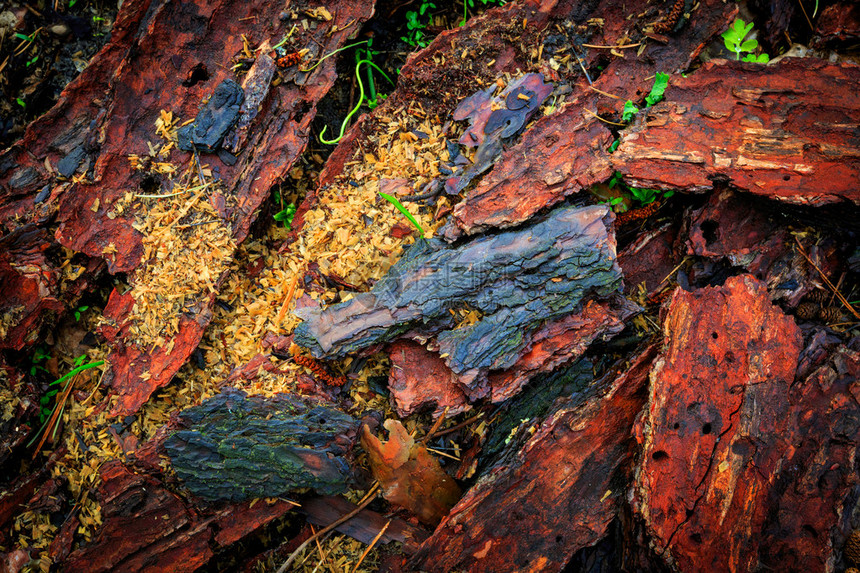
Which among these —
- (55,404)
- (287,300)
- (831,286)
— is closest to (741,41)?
(831,286)

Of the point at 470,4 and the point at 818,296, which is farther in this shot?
the point at 470,4

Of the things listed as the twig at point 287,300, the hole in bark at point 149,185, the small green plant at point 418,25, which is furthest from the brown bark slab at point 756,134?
the hole in bark at point 149,185

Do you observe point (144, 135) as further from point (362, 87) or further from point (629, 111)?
point (629, 111)

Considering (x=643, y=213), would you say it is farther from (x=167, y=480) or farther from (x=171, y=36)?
(x=167, y=480)

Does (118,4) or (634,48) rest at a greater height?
(118,4)

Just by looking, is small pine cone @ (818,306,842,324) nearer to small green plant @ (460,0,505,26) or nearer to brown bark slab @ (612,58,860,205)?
brown bark slab @ (612,58,860,205)

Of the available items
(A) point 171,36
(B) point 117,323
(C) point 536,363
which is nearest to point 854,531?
(C) point 536,363
